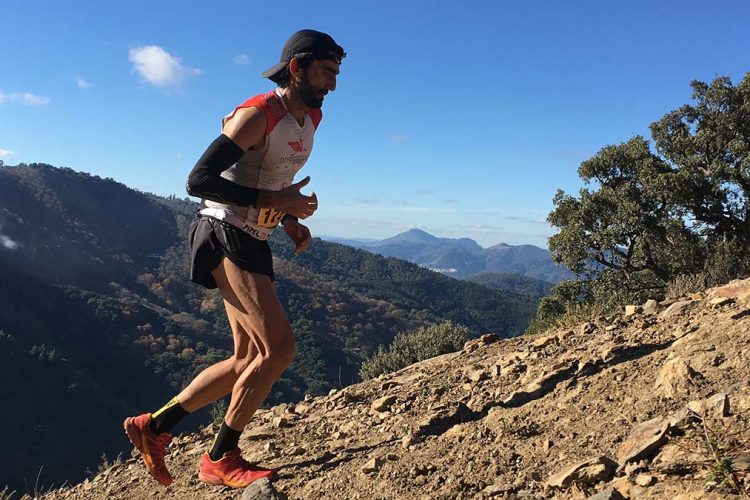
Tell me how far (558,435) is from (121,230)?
140 metres

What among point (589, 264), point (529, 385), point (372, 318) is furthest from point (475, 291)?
point (529, 385)

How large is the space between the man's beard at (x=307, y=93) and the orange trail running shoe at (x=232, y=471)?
6.01 ft

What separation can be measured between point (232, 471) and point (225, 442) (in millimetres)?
149

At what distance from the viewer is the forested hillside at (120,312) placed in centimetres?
5784

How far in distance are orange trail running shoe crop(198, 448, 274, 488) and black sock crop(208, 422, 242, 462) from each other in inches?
0.9

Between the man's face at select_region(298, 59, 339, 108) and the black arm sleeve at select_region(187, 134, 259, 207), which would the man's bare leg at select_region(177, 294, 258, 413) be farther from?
the man's face at select_region(298, 59, 339, 108)

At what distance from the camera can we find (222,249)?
2742mm

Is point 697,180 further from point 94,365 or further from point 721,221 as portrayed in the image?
point 94,365

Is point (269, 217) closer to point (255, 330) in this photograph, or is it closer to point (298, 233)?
point (298, 233)

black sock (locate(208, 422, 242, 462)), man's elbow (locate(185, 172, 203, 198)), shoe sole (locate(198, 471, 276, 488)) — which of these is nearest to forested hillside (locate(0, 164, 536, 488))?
shoe sole (locate(198, 471, 276, 488))

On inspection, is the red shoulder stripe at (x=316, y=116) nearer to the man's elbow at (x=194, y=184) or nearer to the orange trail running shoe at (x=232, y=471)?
the man's elbow at (x=194, y=184)

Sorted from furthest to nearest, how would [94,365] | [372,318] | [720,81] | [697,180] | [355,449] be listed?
1. [372,318]
2. [94,365]
3. [720,81]
4. [697,180]
5. [355,449]

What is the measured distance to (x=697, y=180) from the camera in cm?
1402

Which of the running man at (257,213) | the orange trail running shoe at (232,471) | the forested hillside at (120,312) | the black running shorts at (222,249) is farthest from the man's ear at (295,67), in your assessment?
the forested hillside at (120,312)
